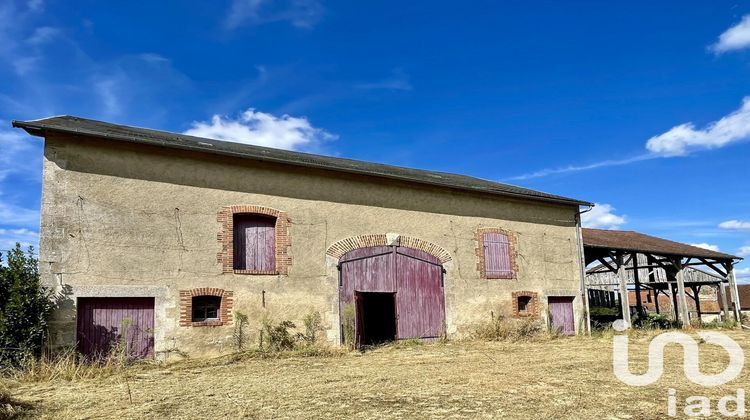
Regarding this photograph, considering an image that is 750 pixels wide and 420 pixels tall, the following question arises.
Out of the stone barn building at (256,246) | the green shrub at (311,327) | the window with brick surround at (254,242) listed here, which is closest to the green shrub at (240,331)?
the stone barn building at (256,246)

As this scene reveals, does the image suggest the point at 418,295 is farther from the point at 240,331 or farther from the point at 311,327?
the point at 240,331

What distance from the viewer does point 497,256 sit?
14.9 meters

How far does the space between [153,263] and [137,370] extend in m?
2.00

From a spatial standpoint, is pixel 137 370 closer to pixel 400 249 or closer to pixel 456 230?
pixel 400 249

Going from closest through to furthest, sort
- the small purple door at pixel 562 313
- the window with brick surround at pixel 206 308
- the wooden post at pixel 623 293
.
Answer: the window with brick surround at pixel 206 308 → the small purple door at pixel 562 313 → the wooden post at pixel 623 293

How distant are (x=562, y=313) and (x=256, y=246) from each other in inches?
367

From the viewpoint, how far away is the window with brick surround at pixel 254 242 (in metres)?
11.5

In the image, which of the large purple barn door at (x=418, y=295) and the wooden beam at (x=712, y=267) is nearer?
the large purple barn door at (x=418, y=295)

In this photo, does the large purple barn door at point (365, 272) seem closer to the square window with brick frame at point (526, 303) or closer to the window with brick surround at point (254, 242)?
the window with brick surround at point (254, 242)

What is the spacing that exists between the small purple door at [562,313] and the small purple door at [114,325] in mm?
10709

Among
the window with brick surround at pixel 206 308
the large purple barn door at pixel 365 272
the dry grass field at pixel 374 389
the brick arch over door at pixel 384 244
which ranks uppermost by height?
the brick arch over door at pixel 384 244

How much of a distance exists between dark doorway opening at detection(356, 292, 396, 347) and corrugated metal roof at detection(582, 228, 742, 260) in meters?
6.75

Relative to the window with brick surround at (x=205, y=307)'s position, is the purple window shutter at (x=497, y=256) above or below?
above

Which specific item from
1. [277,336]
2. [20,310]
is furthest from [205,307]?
[20,310]
